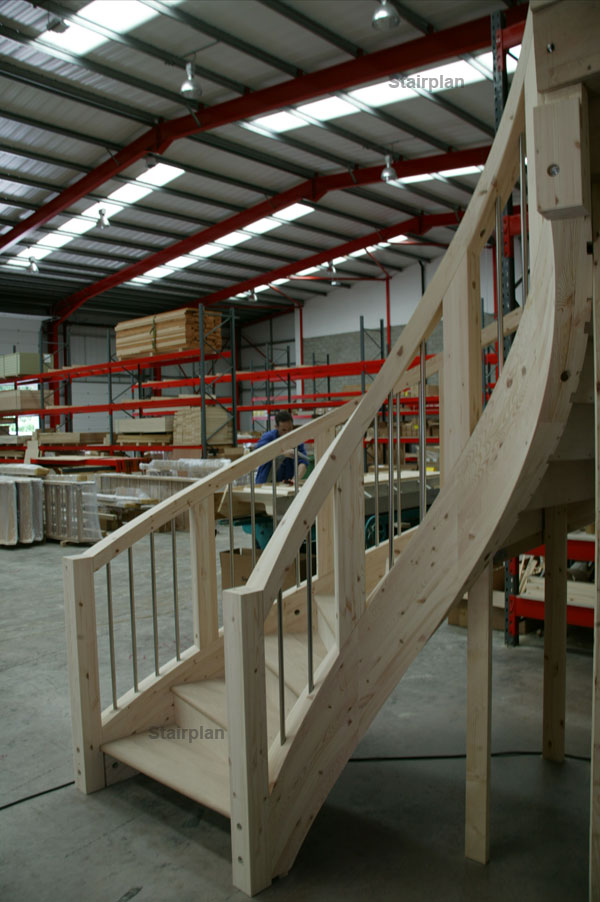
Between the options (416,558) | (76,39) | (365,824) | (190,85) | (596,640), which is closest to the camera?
(596,640)

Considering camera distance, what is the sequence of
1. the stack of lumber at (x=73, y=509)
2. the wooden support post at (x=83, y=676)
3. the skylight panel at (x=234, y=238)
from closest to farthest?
1. the wooden support post at (x=83, y=676)
2. the stack of lumber at (x=73, y=509)
3. the skylight panel at (x=234, y=238)

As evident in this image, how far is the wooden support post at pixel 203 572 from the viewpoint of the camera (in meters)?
3.79

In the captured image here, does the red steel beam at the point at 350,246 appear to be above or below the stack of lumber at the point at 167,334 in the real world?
above

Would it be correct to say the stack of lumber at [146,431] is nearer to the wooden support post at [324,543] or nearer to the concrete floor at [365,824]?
the concrete floor at [365,824]

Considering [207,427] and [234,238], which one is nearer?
[207,427]

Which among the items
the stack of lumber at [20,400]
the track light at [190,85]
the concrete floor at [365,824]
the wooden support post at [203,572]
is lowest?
the concrete floor at [365,824]

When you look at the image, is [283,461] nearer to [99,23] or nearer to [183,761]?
[183,761]

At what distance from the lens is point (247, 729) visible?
2486 millimetres

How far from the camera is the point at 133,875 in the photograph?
271 centimetres

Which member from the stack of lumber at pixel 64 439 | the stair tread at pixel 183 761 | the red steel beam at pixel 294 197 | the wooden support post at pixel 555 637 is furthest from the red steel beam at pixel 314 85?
the stair tread at pixel 183 761

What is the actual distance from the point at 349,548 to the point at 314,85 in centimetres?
801

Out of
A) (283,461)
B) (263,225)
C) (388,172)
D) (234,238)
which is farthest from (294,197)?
(283,461)

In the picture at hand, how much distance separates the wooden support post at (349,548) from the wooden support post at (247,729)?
0.44m

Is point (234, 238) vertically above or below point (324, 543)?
above
